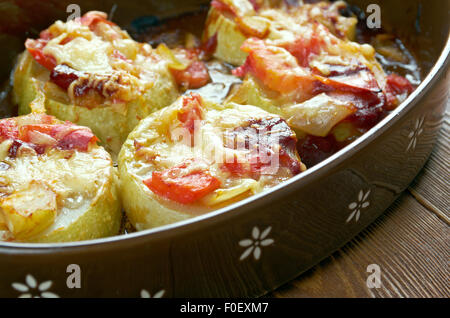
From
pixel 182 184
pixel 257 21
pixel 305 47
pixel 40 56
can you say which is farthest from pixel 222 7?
pixel 182 184

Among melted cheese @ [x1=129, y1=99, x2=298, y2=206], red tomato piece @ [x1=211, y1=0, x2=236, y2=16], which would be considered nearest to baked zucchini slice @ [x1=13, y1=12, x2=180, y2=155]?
melted cheese @ [x1=129, y1=99, x2=298, y2=206]

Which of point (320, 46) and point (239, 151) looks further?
point (320, 46)

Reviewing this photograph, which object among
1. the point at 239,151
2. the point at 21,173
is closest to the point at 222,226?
the point at 239,151

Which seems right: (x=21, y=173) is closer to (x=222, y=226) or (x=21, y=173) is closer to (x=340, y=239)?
(x=222, y=226)

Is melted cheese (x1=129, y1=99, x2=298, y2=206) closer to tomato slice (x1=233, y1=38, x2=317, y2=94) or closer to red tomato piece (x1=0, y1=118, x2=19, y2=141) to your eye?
tomato slice (x1=233, y1=38, x2=317, y2=94)

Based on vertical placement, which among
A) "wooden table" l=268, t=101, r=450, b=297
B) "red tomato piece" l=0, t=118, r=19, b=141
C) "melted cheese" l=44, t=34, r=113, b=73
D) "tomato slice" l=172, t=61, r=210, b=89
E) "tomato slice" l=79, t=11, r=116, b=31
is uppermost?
"tomato slice" l=79, t=11, r=116, b=31

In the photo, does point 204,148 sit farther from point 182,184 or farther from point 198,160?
point 182,184
